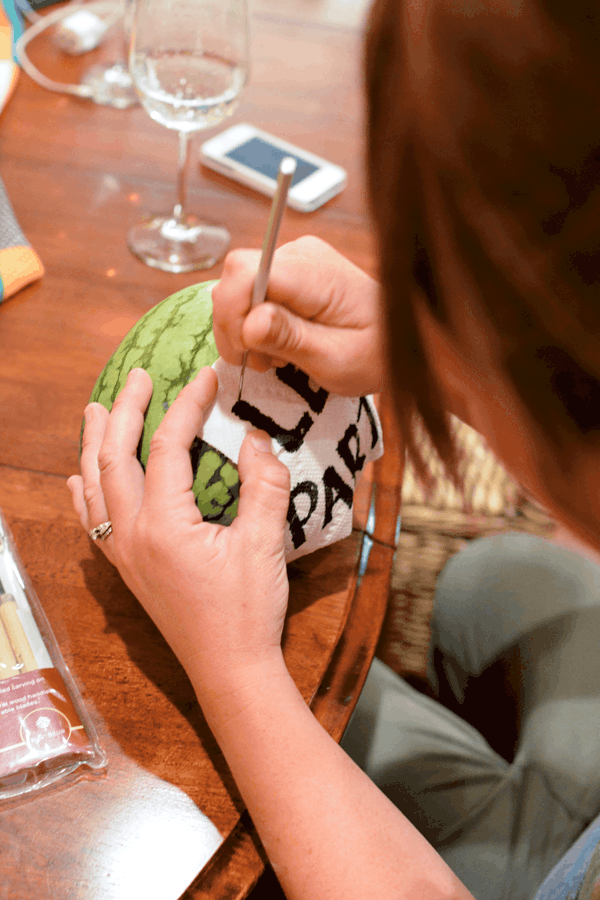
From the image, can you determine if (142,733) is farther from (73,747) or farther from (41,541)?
(41,541)

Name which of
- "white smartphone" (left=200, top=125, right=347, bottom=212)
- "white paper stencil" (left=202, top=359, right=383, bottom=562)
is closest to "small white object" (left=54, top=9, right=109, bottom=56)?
"white smartphone" (left=200, top=125, right=347, bottom=212)

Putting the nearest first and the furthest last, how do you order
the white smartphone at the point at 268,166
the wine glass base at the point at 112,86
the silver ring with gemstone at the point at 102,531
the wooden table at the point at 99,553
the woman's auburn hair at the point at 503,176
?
the woman's auburn hair at the point at 503,176, the wooden table at the point at 99,553, the silver ring with gemstone at the point at 102,531, the white smartphone at the point at 268,166, the wine glass base at the point at 112,86

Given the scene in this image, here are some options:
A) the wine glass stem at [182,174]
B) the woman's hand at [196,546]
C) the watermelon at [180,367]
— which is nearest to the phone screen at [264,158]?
the wine glass stem at [182,174]

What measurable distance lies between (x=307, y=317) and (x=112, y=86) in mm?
899

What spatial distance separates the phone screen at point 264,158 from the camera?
1.13 metres

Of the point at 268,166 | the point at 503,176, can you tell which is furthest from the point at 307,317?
the point at 268,166

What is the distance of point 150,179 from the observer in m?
1.11

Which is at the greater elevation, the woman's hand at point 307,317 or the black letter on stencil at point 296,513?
the woman's hand at point 307,317

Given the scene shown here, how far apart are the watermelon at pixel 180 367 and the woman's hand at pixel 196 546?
0.02m

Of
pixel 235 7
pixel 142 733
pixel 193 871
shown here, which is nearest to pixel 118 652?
pixel 142 733

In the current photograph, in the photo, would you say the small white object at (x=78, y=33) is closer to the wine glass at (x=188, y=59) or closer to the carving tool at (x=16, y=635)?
the wine glass at (x=188, y=59)

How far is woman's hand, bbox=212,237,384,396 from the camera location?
52 centimetres

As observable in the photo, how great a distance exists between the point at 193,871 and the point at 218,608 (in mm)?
179

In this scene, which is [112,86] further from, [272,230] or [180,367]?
[272,230]
